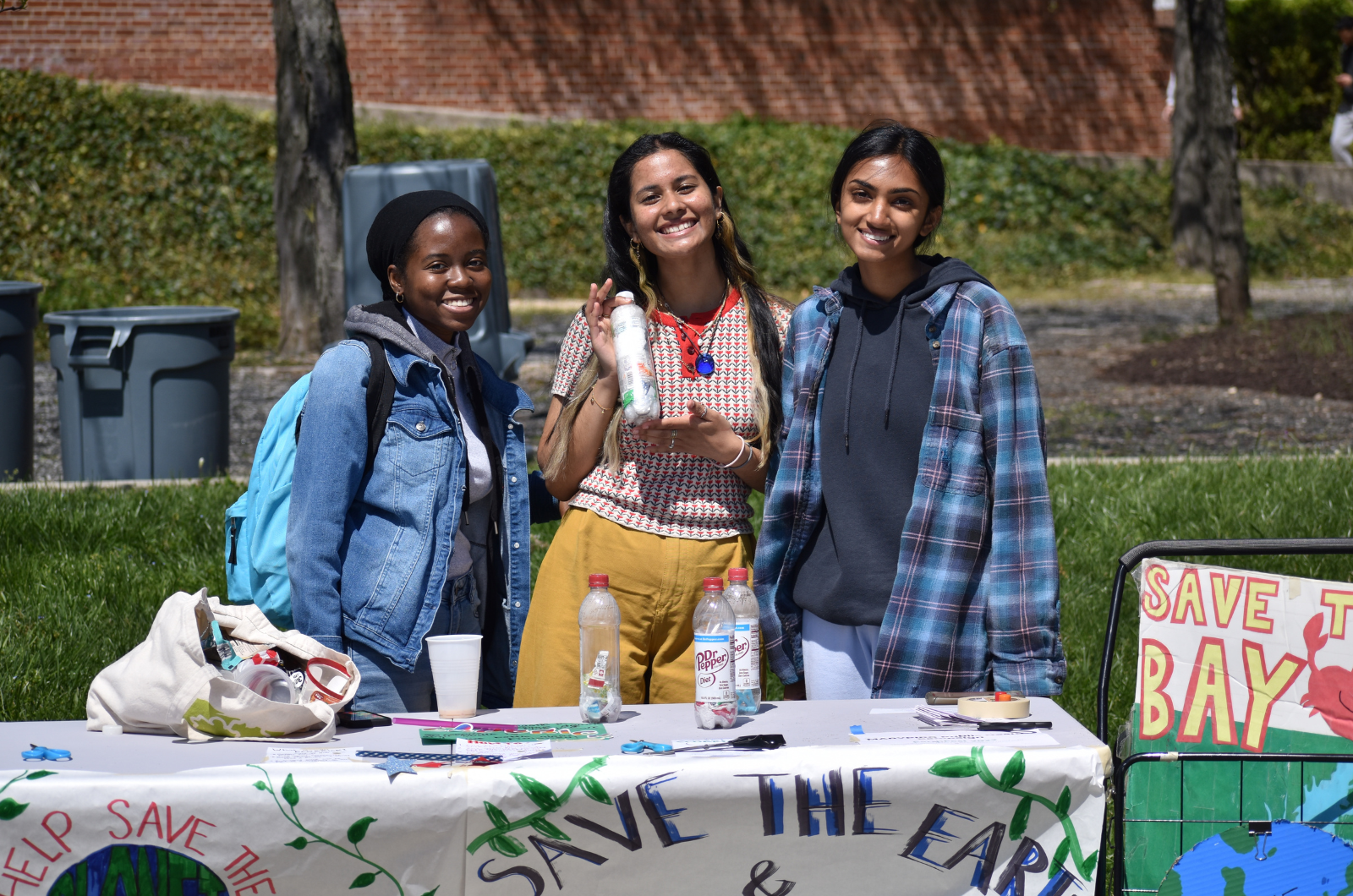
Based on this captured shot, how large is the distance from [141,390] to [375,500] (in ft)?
17.2

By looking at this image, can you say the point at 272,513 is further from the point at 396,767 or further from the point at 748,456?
the point at 748,456

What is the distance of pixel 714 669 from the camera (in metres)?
2.89

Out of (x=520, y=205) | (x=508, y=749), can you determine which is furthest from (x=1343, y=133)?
(x=508, y=749)

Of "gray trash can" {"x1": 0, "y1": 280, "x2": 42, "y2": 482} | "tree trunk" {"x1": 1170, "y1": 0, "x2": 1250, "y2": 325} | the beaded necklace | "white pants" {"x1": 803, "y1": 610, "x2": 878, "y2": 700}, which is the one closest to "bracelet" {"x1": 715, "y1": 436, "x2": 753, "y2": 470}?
the beaded necklace

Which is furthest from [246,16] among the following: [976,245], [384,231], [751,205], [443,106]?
[384,231]

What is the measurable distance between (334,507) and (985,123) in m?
21.2

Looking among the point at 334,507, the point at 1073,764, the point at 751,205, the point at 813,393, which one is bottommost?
the point at 1073,764

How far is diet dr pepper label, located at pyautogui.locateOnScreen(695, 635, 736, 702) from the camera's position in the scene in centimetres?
287

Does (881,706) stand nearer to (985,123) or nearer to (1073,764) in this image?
(1073,764)

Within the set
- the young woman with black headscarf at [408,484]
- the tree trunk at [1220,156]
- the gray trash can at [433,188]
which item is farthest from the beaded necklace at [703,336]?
the tree trunk at [1220,156]

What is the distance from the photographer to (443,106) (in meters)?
21.0

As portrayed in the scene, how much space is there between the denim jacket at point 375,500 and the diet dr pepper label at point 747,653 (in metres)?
0.76

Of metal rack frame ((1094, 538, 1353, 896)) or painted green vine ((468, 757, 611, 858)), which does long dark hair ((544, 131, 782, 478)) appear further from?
painted green vine ((468, 757, 611, 858))

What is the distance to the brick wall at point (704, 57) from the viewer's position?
65.7 feet
